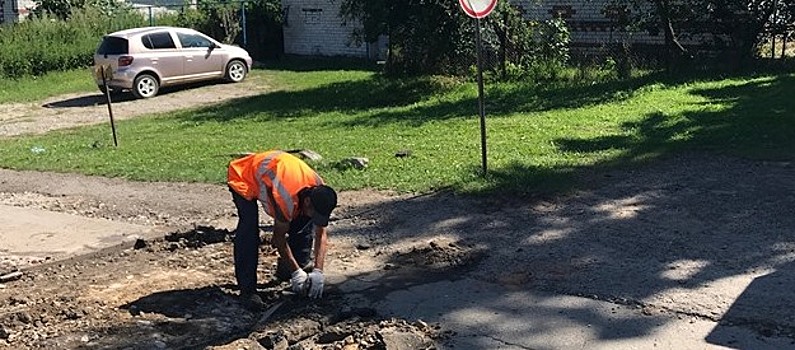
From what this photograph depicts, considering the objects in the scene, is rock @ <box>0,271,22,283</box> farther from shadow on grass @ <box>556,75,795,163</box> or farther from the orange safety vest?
shadow on grass @ <box>556,75,795,163</box>

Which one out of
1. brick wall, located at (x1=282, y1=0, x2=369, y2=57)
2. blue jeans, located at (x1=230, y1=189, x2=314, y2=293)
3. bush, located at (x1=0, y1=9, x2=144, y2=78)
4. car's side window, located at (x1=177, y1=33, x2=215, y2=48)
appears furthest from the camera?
brick wall, located at (x1=282, y1=0, x2=369, y2=57)

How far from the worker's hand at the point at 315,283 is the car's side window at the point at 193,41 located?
17.9m

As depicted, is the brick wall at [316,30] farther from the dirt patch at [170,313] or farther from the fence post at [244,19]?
the dirt patch at [170,313]

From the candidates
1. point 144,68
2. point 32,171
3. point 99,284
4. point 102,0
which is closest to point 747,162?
point 99,284

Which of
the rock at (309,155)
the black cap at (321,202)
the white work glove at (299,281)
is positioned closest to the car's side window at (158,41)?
the rock at (309,155)

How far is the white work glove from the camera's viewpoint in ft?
19.2

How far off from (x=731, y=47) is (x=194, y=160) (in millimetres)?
11566

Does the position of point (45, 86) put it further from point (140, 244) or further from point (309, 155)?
point (140, 244)

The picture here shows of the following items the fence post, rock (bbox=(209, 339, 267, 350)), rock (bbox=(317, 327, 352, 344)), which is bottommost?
rock (bbox=(317, 327, 352, 344))

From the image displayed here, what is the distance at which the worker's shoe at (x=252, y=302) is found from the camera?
5.96 metres

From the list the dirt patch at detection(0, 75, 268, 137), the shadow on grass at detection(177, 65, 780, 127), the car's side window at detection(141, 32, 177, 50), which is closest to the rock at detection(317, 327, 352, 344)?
the shadow on grass at detection(177, 65, 780, 127)

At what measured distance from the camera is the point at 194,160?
1200 cm

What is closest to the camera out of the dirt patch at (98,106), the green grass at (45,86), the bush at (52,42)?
the dirt patch at (98,106)

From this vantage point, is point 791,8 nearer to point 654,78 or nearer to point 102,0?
point 654,78
